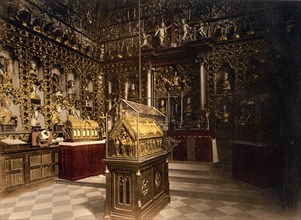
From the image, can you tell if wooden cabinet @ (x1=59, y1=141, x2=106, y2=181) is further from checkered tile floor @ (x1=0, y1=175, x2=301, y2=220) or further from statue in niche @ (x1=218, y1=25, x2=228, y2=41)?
statue in niche @ (x1=218, y1=25, x2=228, y2=41)

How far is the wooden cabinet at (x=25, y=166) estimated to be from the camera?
526 centimetres

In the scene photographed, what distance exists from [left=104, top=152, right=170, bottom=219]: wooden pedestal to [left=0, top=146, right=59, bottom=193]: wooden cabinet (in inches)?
120

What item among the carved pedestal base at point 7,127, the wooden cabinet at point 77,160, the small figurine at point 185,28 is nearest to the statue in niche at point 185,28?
the small figurine at point 185,28

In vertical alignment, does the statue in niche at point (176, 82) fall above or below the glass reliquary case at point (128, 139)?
above

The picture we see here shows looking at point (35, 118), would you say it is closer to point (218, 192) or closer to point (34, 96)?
point (34, 96)

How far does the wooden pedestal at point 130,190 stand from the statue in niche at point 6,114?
371 centimetres

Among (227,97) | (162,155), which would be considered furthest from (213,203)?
(227,97)

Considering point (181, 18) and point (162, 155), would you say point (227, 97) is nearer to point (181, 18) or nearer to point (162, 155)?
point (181, 18)

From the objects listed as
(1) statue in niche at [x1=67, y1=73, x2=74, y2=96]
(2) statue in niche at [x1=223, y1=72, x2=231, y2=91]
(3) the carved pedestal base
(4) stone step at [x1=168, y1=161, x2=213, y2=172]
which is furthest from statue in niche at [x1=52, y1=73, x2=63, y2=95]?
(2) statue in niche at [x1=223, y1=72, x2=231, y2=91]

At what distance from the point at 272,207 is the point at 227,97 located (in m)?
4.43

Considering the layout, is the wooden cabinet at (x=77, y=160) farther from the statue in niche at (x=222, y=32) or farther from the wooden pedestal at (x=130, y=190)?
the statue in niche at (x=222, y=32)

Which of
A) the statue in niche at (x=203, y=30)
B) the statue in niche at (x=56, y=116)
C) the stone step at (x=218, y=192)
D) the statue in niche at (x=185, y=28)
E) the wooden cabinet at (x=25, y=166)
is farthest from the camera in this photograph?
the statue in niche at (x=185, y=28)

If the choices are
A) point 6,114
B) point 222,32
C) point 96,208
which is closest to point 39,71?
point 6,114

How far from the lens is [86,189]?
5863mm
